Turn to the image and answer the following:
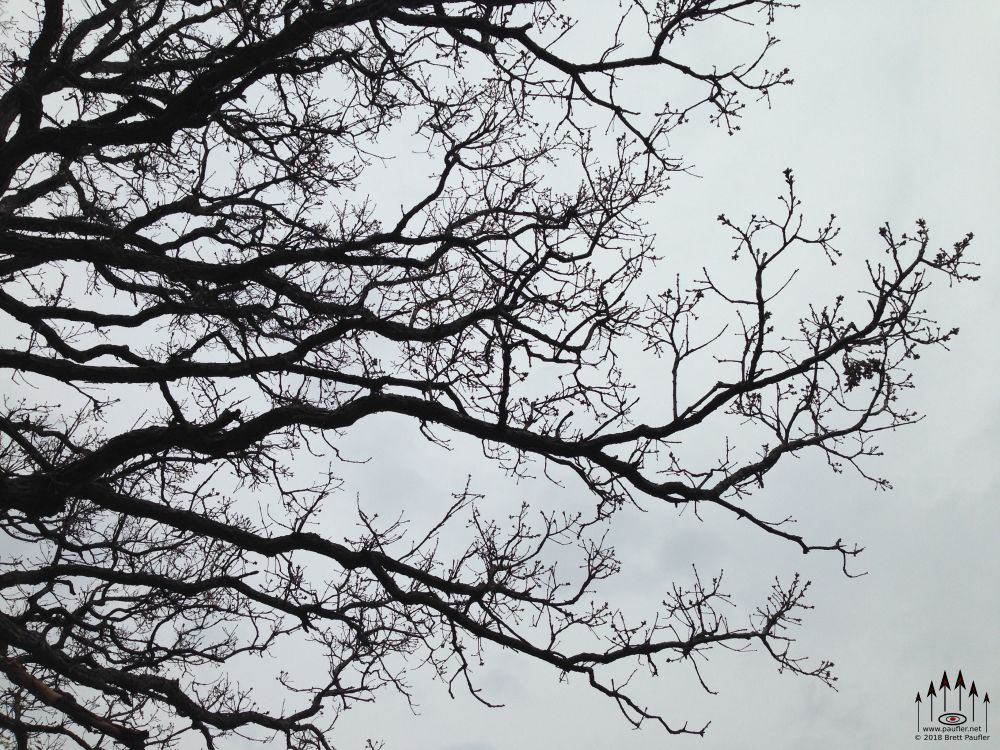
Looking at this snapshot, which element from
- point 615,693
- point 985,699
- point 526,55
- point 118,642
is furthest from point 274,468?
point 985,699

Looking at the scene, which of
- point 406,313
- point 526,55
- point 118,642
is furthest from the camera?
point 118,642

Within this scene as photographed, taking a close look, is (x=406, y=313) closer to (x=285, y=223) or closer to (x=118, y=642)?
(x=285, y=223)

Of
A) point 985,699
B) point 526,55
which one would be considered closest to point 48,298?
point 526,55

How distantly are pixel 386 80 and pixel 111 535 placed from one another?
16.8 ft

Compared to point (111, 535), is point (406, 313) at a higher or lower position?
higher

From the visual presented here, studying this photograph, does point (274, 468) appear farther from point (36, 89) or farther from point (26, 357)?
point (36, 89)

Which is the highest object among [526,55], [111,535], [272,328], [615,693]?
[526,55]

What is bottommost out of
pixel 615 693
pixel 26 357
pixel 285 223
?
pixel 615 693

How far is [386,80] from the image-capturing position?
7527mm

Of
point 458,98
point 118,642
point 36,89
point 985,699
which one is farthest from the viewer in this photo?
point 985,699

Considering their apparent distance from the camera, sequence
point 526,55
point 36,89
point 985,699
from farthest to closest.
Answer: point 985,699
point 526,55
point 36,89

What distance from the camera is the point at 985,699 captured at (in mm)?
13016

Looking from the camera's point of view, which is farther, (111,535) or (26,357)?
(111,535)

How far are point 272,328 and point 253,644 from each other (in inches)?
126
